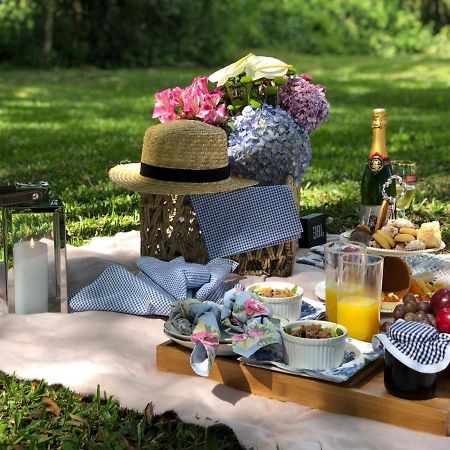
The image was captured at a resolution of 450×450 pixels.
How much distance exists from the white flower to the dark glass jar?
63.8 inches

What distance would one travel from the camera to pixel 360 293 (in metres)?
2.81

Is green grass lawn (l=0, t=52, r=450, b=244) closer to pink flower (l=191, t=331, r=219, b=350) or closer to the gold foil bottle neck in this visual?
the gold foil bottle neck

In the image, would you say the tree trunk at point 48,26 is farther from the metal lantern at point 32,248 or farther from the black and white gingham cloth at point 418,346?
the black and white gingham cloth at point 418,346

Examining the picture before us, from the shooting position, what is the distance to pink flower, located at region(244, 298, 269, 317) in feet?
8.96

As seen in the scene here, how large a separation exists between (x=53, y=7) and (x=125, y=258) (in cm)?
1040

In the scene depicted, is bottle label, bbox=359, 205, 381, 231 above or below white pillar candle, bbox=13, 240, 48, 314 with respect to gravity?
above

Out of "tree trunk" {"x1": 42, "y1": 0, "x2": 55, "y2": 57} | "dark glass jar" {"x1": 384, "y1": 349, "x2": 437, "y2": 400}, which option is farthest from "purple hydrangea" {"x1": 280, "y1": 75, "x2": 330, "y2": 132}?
"tree trunk" {"x1": 42, "y1": 0, "x2": 55, "y2": 57}

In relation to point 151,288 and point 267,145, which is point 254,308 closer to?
point 151,288

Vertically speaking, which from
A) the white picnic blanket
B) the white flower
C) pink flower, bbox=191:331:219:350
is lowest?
the white picnic blanket

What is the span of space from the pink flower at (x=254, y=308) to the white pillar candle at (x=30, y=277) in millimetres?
826

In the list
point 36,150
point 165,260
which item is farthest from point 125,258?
point 36,150

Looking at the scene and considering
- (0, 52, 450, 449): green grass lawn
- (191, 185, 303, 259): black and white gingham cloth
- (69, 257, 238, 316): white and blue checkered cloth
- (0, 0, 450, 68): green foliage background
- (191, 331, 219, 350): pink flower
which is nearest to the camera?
(0, 52, 450, 449): green grass lawn

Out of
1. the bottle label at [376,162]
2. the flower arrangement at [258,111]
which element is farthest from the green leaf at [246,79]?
the bottle label at [376,162]

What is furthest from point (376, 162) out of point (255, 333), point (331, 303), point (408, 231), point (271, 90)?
point (255, 333)
